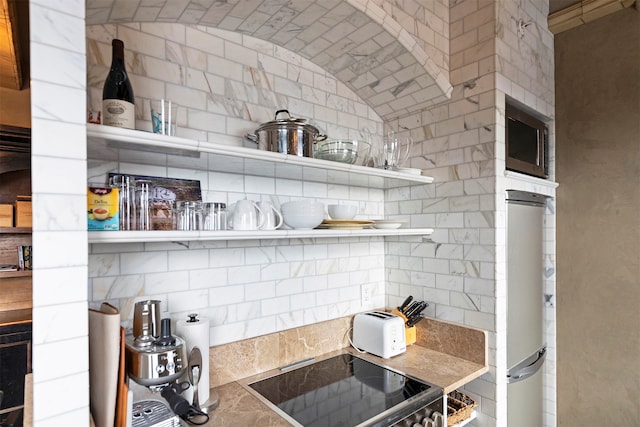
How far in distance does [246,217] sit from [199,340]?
1.59ft

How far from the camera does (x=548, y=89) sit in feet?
7.31

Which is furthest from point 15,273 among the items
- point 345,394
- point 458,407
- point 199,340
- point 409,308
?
point 458,407

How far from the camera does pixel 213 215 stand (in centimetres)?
130

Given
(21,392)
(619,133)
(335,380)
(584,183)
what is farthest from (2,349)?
(619,133)

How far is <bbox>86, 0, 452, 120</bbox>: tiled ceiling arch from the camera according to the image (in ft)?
4.50

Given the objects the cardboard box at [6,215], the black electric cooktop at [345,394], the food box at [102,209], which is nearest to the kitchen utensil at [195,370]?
the black electric cooktop at [345,394]

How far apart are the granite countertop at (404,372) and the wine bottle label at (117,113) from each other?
1.04 metres

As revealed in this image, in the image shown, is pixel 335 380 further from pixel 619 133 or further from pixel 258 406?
pixel 619 133

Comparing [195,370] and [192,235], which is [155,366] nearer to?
[195,370]

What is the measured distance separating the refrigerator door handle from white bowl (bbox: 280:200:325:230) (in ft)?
4.35

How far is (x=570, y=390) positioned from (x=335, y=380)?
5.19ft

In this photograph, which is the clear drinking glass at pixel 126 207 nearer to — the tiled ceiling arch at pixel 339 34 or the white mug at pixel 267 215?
the white mug at pixel 267 215

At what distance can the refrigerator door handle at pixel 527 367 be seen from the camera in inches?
74.1

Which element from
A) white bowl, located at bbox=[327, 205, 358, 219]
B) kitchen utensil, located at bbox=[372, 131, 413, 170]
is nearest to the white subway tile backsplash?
white bowl, located at bbox=[327, 205, 358, 219]
